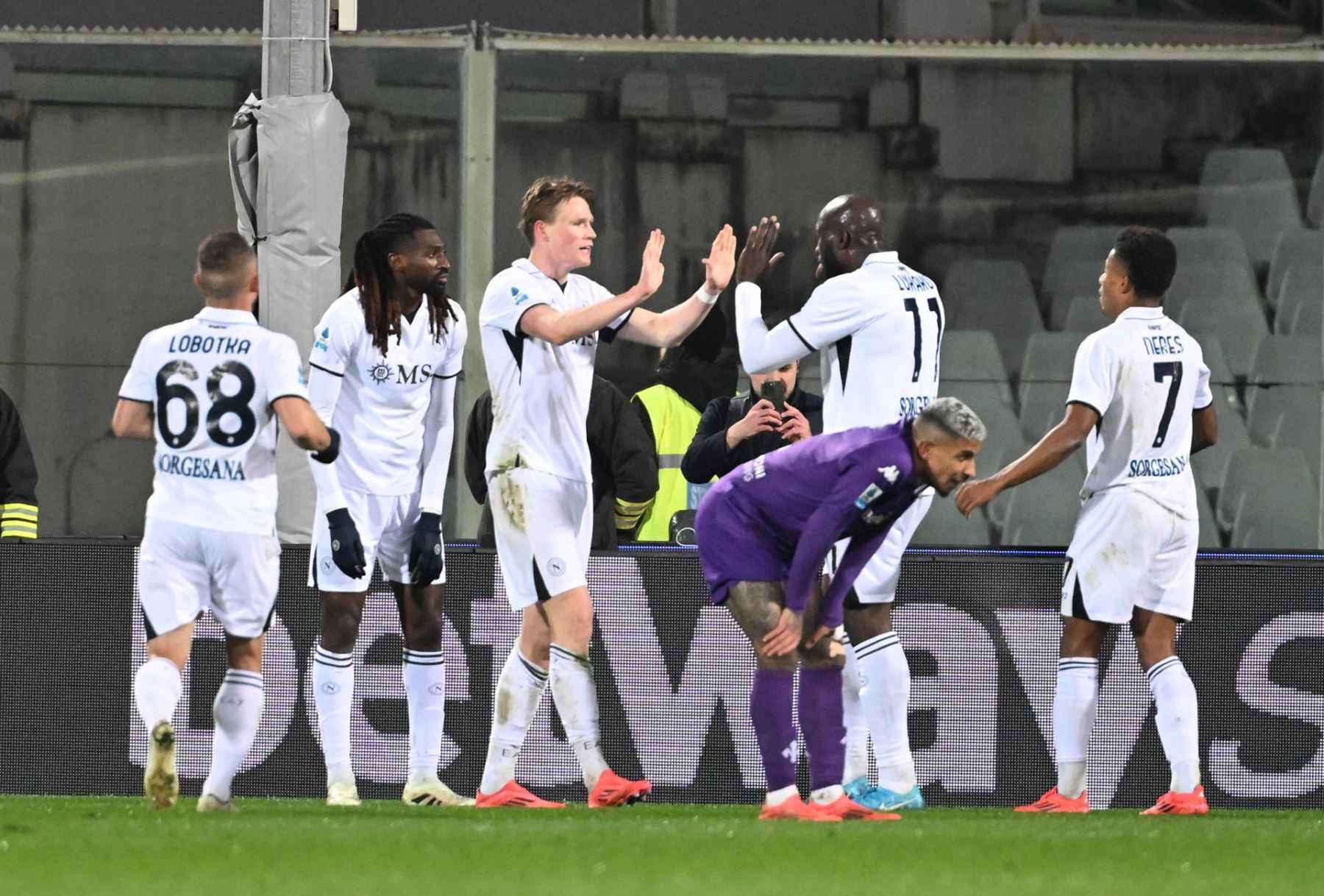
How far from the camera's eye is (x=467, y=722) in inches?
380

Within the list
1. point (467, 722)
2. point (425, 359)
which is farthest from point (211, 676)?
point (425, 359)

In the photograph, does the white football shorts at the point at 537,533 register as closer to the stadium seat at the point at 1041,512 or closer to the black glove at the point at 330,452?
the black glove at the point at 330,452

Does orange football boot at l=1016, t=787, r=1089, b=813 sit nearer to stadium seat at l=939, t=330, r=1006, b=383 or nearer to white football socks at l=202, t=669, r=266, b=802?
white football socks at l=202, t=669, r=266, b=802

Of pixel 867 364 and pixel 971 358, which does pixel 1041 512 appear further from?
pixel 867 364

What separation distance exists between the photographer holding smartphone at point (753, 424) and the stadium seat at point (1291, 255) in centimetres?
585

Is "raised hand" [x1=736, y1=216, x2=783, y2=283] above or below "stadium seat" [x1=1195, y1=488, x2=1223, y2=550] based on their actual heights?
above

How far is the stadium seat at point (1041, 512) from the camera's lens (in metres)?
14.5

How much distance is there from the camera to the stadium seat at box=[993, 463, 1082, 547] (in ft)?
47.5

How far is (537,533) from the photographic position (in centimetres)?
821

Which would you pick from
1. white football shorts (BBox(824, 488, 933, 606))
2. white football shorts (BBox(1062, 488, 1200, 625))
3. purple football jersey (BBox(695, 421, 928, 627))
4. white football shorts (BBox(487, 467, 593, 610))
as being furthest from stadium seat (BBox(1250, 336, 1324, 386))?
purple football jersey (BBox(695, 421, 928, 627))

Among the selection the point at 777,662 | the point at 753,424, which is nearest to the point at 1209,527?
the point at 753,424

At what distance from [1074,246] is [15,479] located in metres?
7.17

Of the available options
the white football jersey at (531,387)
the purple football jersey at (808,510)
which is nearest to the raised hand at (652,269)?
the white football jersey at (531,387)

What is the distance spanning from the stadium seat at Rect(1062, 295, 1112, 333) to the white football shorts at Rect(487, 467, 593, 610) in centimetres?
721
